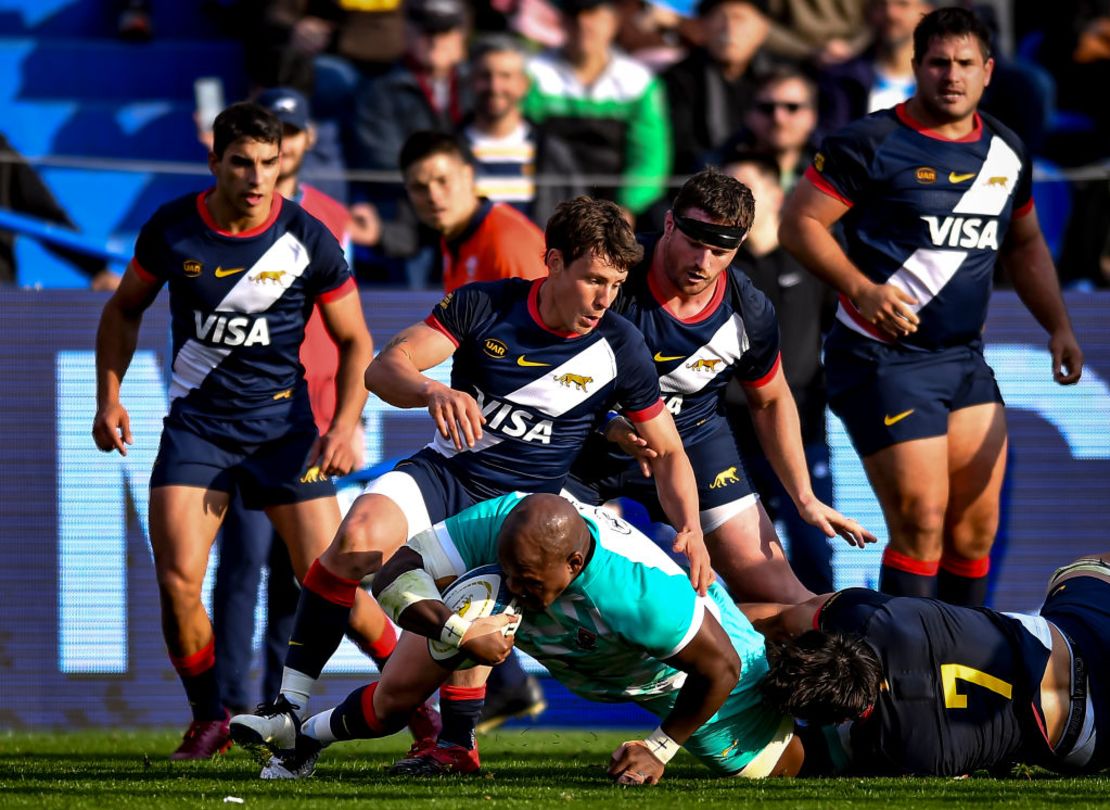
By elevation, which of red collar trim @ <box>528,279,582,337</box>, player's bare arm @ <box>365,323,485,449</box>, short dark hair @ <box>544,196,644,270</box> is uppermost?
short dark hair @ <box>544,196,644,270</box>

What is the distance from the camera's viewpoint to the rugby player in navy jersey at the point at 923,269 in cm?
692

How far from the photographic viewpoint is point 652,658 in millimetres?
5570

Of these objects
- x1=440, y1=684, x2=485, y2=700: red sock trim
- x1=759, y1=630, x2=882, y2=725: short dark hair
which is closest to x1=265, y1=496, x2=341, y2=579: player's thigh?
x1=440, y1=684, x2=485, y2=700: red sock trim

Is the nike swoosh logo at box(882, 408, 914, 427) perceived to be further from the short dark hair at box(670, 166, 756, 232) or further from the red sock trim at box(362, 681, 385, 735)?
the red sock trim at box(362, 681, 385, 735)

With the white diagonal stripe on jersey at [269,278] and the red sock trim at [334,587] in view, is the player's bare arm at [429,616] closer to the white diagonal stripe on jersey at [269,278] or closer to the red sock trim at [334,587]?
the red sock trim at [334,587]

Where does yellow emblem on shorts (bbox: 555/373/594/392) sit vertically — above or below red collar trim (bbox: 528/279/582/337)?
below

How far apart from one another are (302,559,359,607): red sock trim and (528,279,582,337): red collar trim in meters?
1.15

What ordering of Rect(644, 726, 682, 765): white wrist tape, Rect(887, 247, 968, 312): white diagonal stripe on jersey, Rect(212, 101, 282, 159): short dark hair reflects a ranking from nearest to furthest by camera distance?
Rect(644, 726, 682, 765): white wrist tape → Rect(212, 101, 282, 159): short dark hair → Rect(887, 247, 968, 312): white diagonal stripe on jersey

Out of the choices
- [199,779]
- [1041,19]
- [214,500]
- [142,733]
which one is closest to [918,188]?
[214,500]

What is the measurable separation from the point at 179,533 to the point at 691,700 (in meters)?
2.48

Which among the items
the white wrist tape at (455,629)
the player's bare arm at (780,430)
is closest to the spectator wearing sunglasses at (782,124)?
the player's bare arm at (780,430)

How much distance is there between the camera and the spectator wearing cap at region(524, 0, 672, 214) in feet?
36.8

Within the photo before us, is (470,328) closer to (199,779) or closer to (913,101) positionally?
(199,779)

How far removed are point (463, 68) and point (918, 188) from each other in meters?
5.47
